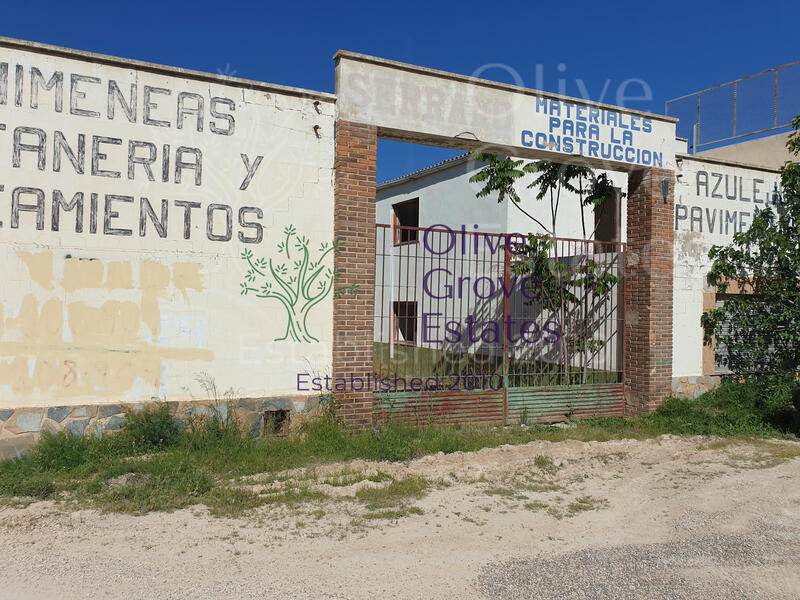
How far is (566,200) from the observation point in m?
15.0

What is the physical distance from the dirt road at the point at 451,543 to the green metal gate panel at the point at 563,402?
246cm

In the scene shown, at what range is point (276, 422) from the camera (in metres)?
7.64


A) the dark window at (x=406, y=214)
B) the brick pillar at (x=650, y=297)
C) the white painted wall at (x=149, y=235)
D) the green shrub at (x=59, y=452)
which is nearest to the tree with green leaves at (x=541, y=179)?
the brick pillar at (x=650, y=297)

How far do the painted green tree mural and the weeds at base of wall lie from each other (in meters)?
1.24

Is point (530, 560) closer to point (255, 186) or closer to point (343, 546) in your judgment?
point (343, 546)

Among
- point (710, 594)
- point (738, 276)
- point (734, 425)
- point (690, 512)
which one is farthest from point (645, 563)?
point (738, 276)

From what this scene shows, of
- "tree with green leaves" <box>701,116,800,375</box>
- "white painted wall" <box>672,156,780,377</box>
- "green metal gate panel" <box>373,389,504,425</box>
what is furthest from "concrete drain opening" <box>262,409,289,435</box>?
"tree with green leaves" <box>701,116,800,375</box>

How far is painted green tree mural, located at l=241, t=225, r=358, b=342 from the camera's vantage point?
7.52 metres

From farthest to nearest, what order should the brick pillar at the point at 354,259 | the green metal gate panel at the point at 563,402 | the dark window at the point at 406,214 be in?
the dark window at the point at 406,214, the green metal gate panel at the point at 563,402, the brick pillar at the point at 354,259

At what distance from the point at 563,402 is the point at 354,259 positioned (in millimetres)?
4064

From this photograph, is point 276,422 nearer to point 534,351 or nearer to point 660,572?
point 534,351

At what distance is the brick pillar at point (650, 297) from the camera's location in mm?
10109

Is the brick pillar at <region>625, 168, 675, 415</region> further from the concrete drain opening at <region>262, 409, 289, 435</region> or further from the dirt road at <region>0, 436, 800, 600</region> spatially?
the concrete drain opening at <region>262, 409, 289, 435</region>

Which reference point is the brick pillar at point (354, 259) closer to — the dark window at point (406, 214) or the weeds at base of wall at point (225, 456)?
the weeds at base of wall at point (225, 456)
